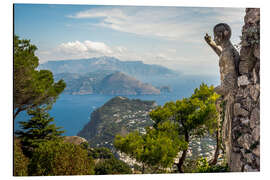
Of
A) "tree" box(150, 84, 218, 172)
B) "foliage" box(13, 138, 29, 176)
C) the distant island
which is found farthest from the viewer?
the distant island

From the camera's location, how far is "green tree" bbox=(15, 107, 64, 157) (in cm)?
351

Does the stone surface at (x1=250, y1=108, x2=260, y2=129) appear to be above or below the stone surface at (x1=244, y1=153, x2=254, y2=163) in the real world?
above

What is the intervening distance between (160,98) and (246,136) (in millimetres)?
1742

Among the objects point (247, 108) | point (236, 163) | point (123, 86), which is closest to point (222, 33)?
point (247, 108)

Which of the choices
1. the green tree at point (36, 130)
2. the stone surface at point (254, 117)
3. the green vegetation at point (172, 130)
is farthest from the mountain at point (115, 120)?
the stone surface at point (254, 117)

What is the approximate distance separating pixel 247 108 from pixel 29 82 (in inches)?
133

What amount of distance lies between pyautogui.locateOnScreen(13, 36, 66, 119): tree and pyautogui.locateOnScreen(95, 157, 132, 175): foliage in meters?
1.38

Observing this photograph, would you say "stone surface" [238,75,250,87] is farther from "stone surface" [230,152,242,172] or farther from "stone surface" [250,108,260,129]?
"stone surface" [230,152,242,172]

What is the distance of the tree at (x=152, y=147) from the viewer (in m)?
3.23

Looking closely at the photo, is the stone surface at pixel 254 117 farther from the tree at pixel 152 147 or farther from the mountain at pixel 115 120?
the mountain at pixel 115 120

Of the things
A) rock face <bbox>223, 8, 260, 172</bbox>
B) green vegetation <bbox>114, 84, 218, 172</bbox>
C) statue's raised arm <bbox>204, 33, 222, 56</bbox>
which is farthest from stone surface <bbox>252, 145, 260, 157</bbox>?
statue's raised arm <bbox>204, 33, 222, 56</bbox>

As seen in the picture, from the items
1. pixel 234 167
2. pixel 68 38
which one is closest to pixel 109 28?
pixel 68 38

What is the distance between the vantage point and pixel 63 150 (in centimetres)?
312
